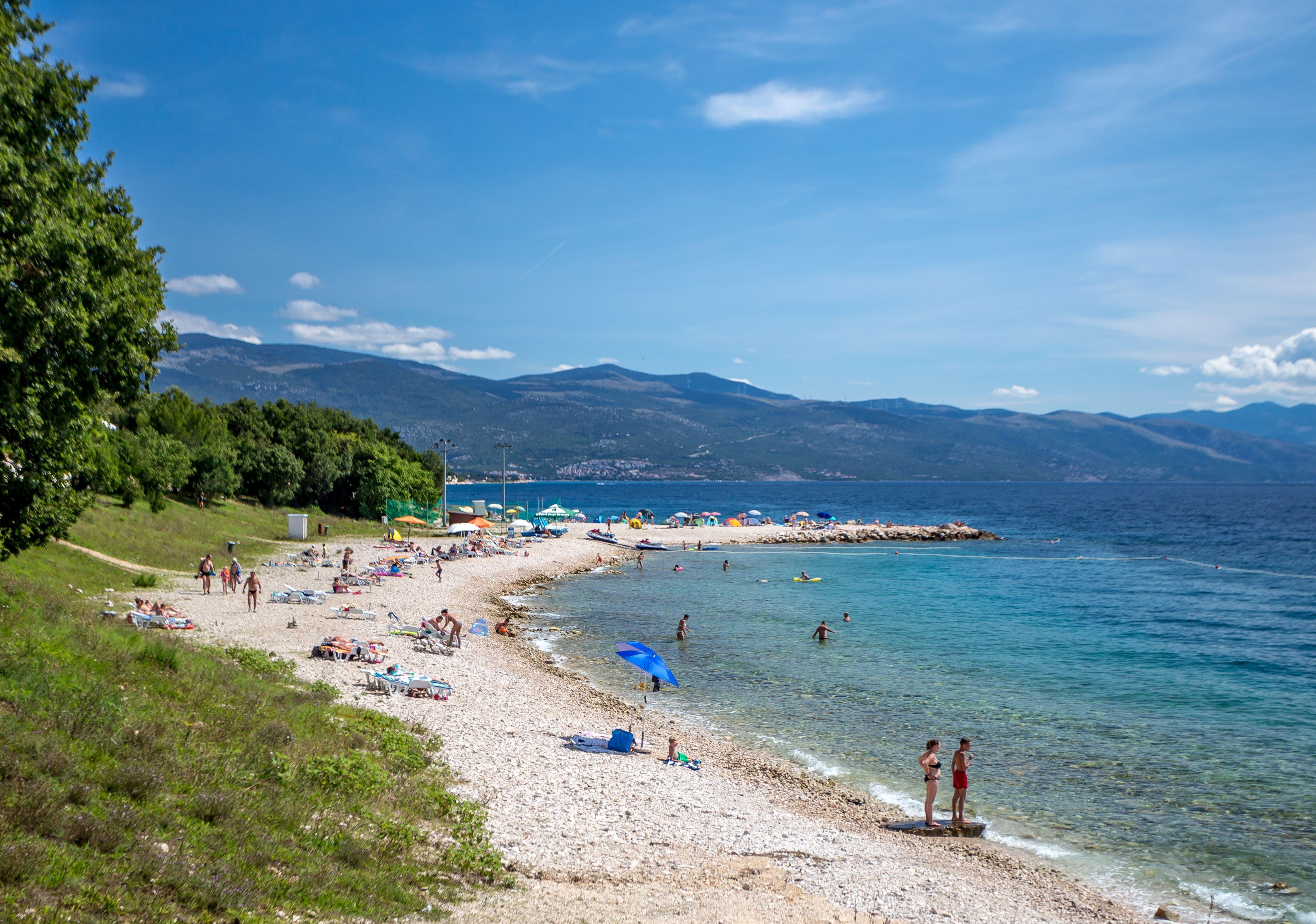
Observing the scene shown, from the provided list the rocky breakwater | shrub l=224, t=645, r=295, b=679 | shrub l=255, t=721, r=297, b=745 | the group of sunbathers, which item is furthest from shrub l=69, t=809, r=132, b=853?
the rocky breakwater

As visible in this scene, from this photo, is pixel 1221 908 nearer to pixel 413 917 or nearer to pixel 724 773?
pixel 724 773

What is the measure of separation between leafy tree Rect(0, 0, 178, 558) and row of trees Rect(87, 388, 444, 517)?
20.5m

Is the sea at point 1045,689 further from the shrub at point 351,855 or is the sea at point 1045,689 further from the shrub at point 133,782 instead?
the shrub at point 133,782

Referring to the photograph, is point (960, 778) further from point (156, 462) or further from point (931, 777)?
point (156, 462)

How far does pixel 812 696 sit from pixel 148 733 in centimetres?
1664

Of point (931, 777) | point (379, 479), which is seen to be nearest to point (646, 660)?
point (931, 777)

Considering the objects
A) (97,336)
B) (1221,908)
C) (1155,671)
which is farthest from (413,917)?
(1155,671)

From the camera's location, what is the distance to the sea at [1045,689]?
1315cm

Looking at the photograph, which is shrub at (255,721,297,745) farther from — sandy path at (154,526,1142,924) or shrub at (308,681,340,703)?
shrub at (308,681,340,703)

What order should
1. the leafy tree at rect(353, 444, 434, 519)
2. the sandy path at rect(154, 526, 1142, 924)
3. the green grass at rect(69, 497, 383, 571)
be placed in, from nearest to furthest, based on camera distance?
the sandy path at rect(154, 526, 1142, 924), the green grass at rect(69, 497, 383, 571), the leafy tree at rect(353, 444, 434, 519)

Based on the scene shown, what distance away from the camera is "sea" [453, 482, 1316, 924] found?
43.1ft

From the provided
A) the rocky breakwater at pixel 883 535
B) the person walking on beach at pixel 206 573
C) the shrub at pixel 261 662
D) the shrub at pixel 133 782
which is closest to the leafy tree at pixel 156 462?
the person walking on beach at pixel 206 573

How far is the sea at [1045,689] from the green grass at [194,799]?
9172mm

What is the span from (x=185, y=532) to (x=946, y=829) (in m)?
38.7
